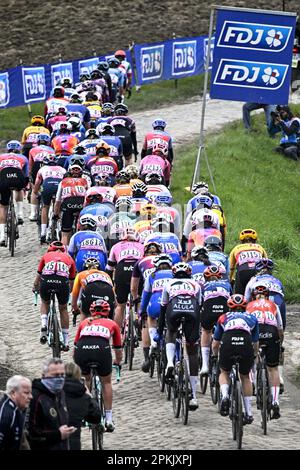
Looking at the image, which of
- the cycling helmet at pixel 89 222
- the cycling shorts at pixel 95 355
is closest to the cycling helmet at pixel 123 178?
the cycling helmet at pixel 89 222

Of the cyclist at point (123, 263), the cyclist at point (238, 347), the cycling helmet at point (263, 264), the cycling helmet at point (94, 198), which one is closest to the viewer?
the cyclist at point (238, 347)

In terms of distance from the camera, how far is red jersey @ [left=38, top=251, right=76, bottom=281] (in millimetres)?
22234

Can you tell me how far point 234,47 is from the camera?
2928 cm

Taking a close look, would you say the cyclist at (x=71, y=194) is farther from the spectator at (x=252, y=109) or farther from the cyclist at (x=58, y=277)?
the spectator at (x=252, y=109)

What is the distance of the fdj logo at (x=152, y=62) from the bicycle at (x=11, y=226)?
16.5 m

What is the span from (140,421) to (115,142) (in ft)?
35.8

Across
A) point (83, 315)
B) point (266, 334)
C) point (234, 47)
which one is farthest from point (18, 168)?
point (266, 334)

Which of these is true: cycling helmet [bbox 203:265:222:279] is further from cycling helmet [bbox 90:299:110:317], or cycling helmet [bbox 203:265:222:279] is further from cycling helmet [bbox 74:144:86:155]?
cycling helmet [bbox 74:144:86:155]

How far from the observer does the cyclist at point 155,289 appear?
21.5m

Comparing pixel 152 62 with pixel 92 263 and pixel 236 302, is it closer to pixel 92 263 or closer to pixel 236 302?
pixel 92 263

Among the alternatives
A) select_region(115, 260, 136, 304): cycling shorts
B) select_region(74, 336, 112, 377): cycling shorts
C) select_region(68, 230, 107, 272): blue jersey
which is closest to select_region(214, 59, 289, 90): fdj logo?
select_region(68, 230, 107, 272): blue jersey

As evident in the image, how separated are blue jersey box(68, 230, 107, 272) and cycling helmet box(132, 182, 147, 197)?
266 centimetres

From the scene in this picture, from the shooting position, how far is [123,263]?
75.6 ft

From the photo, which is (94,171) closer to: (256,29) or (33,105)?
(256,29)
